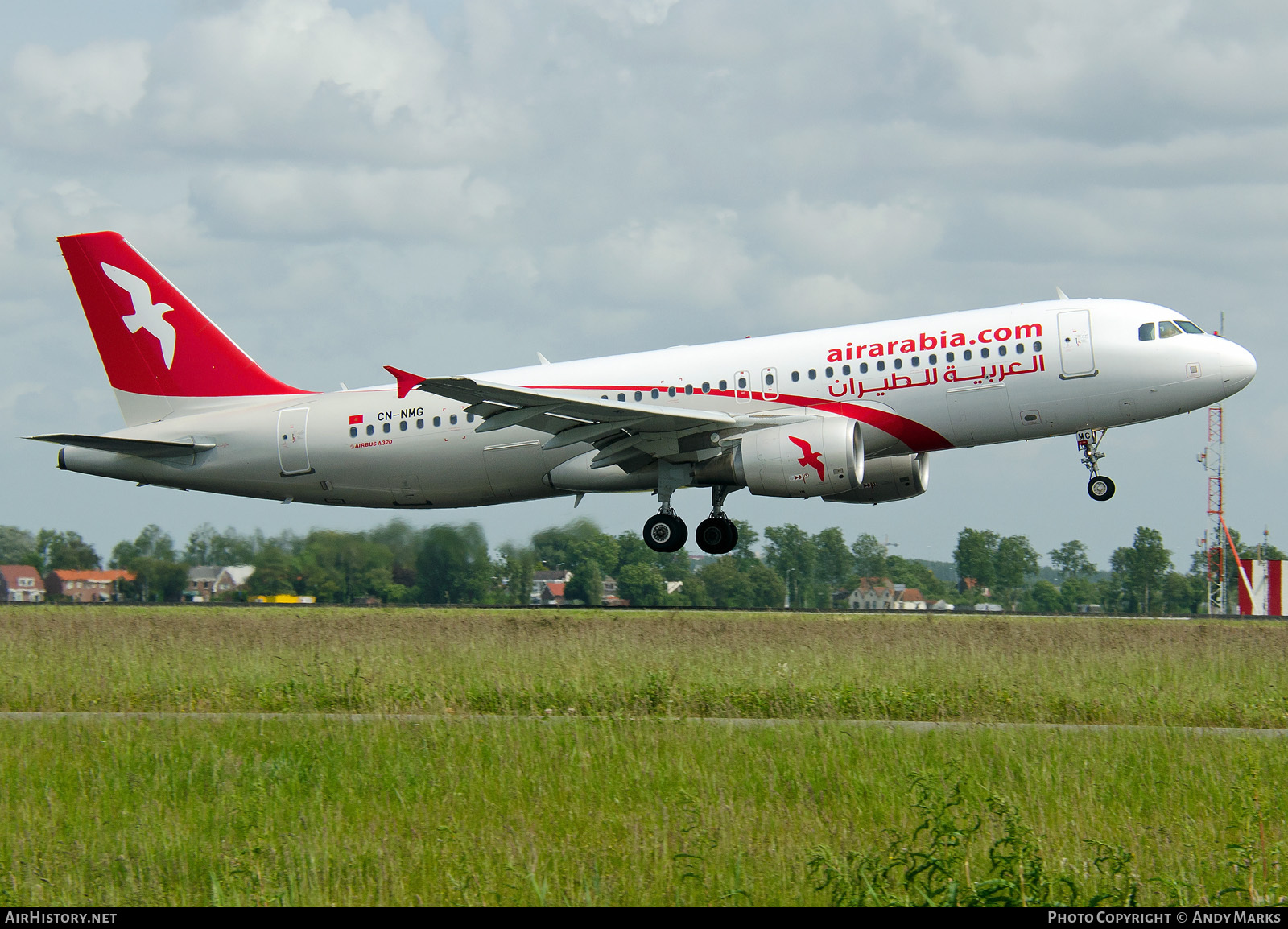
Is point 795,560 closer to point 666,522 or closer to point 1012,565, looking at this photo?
point 1012,565

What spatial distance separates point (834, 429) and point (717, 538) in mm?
4345

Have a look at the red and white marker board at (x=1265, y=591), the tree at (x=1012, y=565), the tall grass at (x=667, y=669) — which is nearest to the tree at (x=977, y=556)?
the tree at (x=1012, y=565)

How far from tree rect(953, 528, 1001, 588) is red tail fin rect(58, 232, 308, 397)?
3422 cm

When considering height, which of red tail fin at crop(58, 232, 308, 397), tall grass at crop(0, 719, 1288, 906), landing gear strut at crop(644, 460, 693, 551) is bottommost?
tall grass at crop(0, 719, 1288, 906)

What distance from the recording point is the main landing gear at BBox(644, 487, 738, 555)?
2798 centimetres

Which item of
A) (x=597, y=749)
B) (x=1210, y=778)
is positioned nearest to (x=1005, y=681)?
(x=1210, y=778)

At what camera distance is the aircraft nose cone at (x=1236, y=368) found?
25.0 m

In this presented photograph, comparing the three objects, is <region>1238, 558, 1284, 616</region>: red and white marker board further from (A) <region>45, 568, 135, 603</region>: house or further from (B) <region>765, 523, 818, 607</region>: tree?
(A) <region>45, 568, 135, 603</region>: house

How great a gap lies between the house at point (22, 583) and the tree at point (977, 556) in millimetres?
36837

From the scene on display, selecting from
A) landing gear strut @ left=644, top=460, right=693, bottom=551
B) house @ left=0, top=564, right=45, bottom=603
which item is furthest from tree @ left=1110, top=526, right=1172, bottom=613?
house @ left=0, top=564, right=45, bottom=603

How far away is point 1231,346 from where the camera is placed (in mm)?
25281

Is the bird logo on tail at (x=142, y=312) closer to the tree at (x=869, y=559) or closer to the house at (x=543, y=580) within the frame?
the house at (x=543, y=580)

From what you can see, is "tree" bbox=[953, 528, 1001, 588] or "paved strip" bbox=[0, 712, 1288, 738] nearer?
"paved strip" bbox=[0, 712, 1288, 738]

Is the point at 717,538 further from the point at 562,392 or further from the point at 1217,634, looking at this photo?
the point at 1217,634
